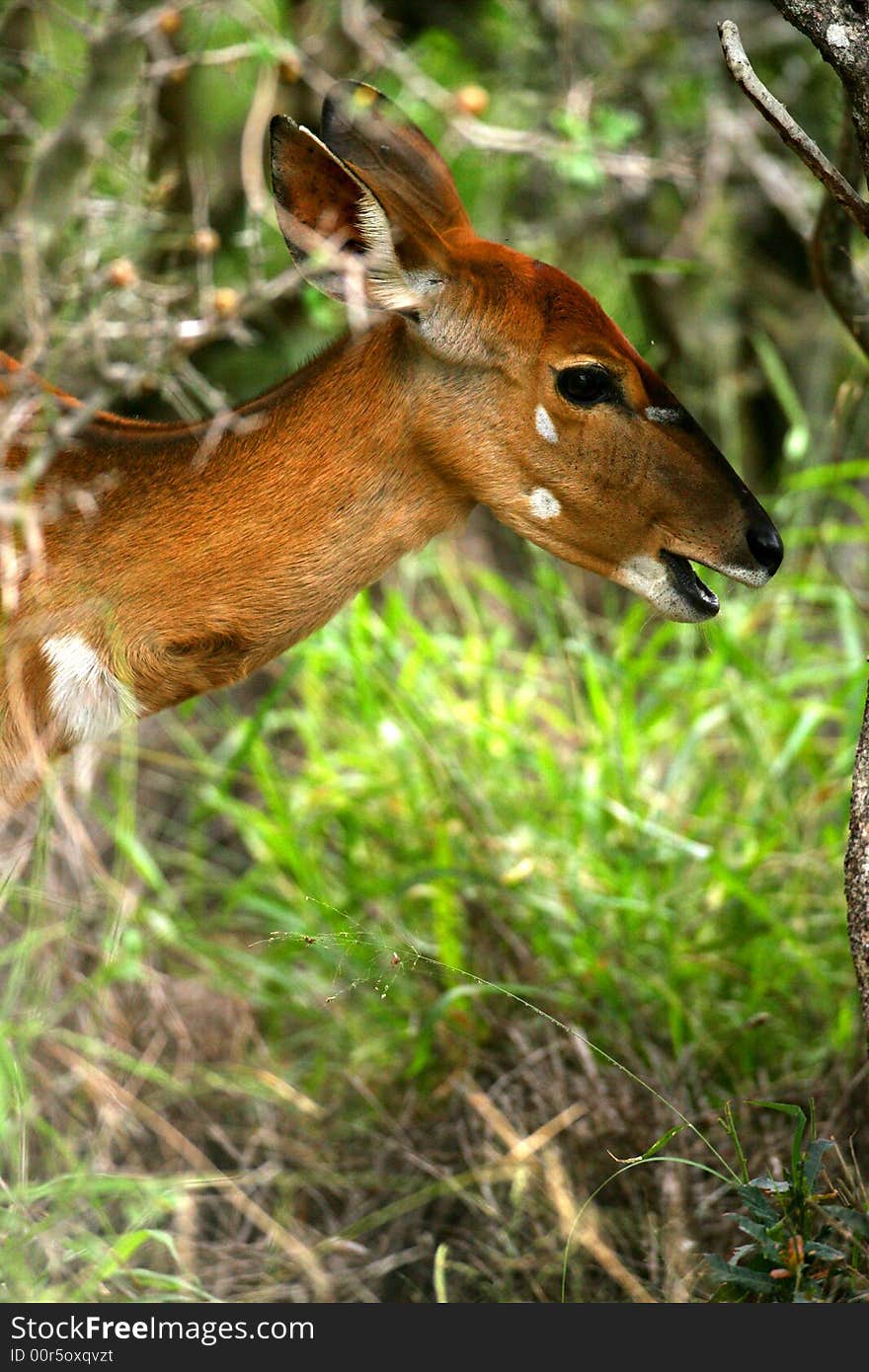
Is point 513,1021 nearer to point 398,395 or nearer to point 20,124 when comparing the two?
point 398,395

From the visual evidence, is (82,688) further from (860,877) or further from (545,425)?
(860,877)

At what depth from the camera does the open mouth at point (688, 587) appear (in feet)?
10.5

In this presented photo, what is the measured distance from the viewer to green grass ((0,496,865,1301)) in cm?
364

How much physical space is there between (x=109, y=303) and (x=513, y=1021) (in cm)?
241

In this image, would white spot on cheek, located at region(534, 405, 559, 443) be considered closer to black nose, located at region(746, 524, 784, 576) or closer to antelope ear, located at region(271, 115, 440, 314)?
antelope ear, located at region(271, 115, 440, 314)

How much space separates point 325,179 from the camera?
10.0ft

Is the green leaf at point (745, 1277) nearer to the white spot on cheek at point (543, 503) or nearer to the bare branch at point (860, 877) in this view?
the bare branch at point (860, 877)

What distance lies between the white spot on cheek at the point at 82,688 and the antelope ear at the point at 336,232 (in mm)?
867

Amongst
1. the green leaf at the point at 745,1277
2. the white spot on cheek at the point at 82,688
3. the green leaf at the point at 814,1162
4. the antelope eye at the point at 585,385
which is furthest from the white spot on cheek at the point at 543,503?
the green leaf at the point at 745,1277

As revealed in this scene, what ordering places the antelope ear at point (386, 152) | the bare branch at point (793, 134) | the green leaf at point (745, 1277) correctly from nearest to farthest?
the green leaf at point (745, 1277) < the bare branch at point (793, 134) < the antelope ear at point (386, 152)

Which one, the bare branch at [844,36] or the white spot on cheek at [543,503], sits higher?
the bare branch at [844,36]

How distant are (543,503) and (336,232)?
0.68 metres

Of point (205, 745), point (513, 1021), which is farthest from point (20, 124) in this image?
point (513, 1021)

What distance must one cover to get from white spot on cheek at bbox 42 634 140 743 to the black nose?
4.21ft
